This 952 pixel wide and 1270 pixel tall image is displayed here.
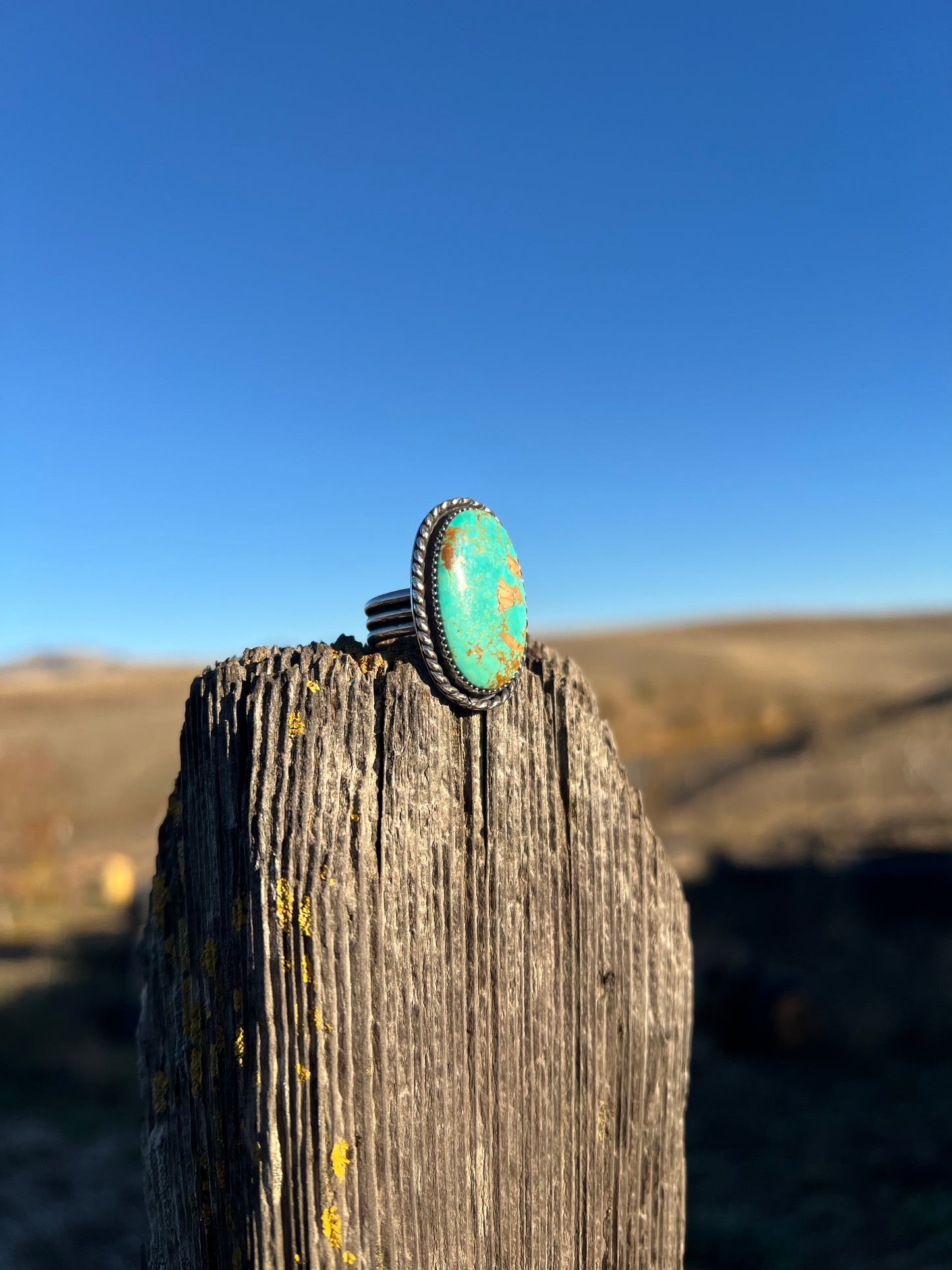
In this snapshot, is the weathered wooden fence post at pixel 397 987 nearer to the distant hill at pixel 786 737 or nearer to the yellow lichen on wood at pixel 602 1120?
the yellow lichen on wood at pixel 602 1120

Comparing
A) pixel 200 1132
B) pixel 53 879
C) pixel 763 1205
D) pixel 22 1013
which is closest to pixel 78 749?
pixel 53 879

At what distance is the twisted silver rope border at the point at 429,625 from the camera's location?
1.35 metres

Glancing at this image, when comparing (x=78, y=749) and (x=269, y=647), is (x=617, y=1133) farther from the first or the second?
(x=78, y=749)

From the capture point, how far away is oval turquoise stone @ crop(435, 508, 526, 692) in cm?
138

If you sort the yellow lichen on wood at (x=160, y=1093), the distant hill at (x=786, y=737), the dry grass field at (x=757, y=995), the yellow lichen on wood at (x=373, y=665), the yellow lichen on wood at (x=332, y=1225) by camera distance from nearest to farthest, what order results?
1. the yellow lichen on wood at (x=332, y=1225)
2. the yellow lichen on wood at (x=373, y=665)
3. the yellow lichen on wood at (x=160, y=1093)
4. the dry grass field at (x=757, y=995)
5. the distant hill at (x=786, y=737)

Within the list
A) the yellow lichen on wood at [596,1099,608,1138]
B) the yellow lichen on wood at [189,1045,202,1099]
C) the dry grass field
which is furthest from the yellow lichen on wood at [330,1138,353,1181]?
the dry grass field

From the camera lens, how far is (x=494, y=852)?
1405mm

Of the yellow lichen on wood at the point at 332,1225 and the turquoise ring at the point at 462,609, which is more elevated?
the turquoise ring at the point at 462,609

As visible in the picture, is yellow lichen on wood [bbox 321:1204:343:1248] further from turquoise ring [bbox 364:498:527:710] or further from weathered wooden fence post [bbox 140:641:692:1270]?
turquoise ring [bbox 364:498:527:710]

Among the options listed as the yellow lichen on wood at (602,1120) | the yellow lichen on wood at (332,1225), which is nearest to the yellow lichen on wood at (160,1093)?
the yellow lichen on wood at (332,1225)

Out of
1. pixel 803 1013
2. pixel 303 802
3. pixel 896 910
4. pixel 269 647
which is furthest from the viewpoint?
pixel 896 910

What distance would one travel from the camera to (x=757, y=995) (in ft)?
24.1

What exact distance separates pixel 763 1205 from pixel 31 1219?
14.2 ft

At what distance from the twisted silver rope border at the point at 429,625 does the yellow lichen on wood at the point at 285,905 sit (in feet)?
1.19
